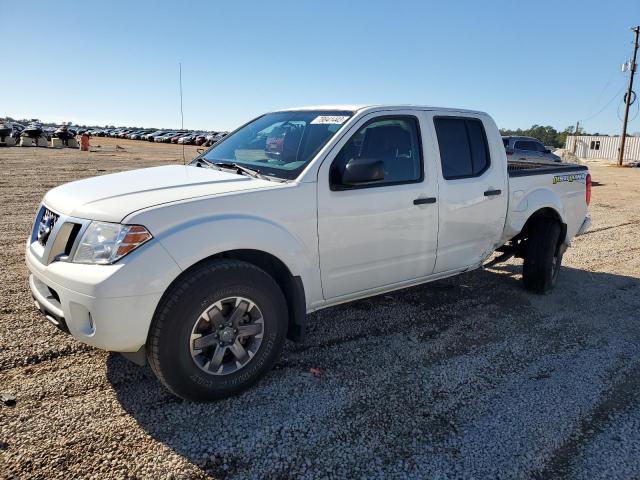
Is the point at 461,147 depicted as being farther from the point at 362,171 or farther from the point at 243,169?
the point at 243,169

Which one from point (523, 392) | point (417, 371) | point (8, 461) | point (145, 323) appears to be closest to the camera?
point (8, 461)

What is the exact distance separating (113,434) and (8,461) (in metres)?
0.50

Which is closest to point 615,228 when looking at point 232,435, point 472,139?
point 472,139

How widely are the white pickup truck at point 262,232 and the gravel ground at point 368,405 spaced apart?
1.22 feet

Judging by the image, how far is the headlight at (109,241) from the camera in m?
2.63

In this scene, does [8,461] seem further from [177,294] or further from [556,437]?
[556,437]

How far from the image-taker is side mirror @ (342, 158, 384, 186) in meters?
3.30

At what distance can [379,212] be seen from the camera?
12.0 feet

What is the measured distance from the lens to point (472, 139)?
179 inches

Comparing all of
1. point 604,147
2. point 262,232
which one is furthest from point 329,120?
point 604,147

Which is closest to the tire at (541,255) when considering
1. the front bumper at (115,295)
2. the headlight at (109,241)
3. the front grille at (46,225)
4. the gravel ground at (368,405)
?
the gravel ground at (368,405)

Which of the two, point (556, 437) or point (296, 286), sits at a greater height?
point (296, 286)

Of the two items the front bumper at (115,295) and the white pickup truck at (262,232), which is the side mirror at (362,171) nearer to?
the white pickup truck at (262,232)

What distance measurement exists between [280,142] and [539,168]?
9.98 feet
